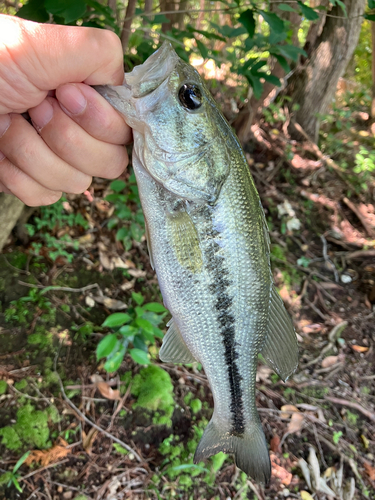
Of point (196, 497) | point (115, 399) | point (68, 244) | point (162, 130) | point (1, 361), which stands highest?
point (162, 130)

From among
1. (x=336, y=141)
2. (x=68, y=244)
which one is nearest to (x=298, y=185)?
(x=336, y=141)

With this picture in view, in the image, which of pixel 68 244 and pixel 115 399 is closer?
pixel 115 399

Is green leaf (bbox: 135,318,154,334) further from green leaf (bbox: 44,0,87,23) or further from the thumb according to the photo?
green leaf (bbox: 44,0,87,23)

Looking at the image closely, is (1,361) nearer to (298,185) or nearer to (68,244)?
(68,244)

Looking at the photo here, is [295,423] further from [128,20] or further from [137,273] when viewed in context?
[128,20]

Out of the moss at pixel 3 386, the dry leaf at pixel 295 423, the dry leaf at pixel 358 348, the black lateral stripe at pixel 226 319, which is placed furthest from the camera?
the dry leaf at pixel 358 348

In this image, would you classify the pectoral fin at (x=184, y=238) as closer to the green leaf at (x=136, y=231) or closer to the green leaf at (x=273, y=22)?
the green leaf at (x=273, y=22)

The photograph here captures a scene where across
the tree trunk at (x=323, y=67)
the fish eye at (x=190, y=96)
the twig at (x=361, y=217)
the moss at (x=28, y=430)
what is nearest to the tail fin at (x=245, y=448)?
the moss at (x=28, y=430)
